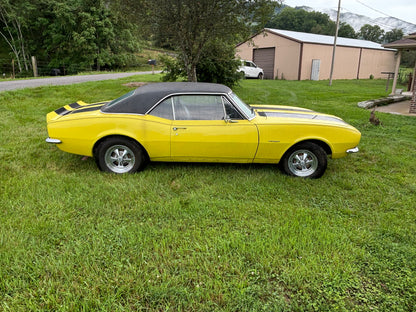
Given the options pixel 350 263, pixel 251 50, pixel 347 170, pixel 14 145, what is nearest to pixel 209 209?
pixel 350 263

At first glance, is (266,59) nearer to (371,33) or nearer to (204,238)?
(204,238)

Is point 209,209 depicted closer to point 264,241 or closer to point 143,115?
point 264,241

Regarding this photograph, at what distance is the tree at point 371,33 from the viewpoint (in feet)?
240

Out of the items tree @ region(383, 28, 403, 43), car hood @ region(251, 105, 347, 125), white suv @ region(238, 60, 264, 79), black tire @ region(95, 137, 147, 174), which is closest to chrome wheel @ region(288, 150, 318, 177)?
car hood @ region(251, 105, 347, 125)

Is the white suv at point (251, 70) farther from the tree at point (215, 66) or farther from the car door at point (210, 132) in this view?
the car door at point (210, 132)

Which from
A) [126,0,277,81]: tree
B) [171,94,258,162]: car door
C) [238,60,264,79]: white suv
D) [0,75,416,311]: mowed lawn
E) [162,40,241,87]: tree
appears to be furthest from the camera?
[238,60,264,79]: white suv

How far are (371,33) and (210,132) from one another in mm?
86199

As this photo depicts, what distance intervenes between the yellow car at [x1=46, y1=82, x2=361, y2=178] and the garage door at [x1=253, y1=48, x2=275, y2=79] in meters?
22.3

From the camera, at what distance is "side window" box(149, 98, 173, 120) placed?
424 centimetres

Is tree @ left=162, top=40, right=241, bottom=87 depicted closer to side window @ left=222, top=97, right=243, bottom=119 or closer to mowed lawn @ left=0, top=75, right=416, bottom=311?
side window @ left=222, top=97, right=243, bottom=119

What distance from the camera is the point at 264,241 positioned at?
9.22 ft

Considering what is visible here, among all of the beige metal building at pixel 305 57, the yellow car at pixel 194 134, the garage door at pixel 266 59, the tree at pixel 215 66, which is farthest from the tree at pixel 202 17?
the garage door at pixel 266 59

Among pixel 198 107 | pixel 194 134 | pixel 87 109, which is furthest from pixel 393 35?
pixel 87 109

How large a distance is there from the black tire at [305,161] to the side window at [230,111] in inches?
36.3
